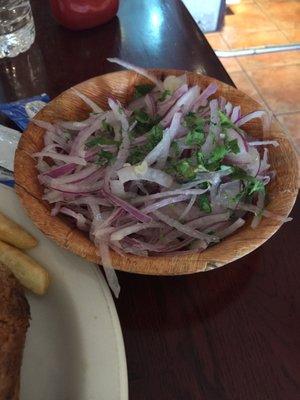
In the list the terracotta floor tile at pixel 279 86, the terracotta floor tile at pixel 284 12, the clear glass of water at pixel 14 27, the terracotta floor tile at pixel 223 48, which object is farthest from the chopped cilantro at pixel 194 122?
the terracotta floor tile at pixel 284 12

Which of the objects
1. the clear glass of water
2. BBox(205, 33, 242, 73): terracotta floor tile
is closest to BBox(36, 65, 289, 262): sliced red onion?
the clear glass of water

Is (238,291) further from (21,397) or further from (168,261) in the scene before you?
(21,397)

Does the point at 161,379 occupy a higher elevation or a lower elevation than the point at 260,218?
lower

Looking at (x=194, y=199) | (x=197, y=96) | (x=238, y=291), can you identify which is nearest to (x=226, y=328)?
(x=238, y=291)

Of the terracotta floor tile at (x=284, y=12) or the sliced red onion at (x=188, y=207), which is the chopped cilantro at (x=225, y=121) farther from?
the terracotta floor tile at (x=284, y=12)

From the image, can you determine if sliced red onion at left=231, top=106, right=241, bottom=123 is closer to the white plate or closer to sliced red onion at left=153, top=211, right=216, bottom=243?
sliced red onion at left=153, top=211, right=216, bottom=243
